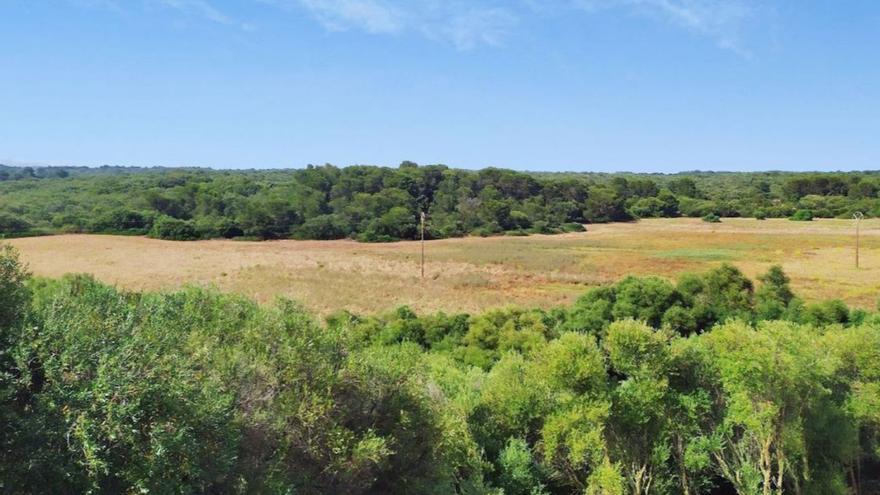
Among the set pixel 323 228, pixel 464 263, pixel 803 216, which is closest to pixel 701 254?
pixel 464 263

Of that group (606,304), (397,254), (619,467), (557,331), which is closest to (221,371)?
(619,467)

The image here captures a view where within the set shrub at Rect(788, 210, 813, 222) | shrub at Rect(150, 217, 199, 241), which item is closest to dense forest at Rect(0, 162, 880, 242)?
shrub at Rect(150, 217, 199, 241)

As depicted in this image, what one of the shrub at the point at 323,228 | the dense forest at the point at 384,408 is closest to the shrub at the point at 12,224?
the shrub at the point at 323,228

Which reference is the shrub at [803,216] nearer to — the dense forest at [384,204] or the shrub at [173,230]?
the dense forest at [384,204]

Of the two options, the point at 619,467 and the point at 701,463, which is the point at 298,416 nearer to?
the point at 619,467

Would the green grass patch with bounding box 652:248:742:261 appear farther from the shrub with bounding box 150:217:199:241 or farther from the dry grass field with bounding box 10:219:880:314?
the shrub with bounding box 150:217:199:241

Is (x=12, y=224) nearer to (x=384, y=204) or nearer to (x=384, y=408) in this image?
(x=384, y=204)

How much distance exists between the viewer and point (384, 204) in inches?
4510

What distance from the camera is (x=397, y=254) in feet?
278

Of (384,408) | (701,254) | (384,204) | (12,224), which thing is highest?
(384,204)

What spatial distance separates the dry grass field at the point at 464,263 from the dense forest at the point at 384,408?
32.9 meters

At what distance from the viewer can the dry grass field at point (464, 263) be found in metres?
56.3

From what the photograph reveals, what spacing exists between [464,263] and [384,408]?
62.8m

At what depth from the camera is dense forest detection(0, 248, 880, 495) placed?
866cm
